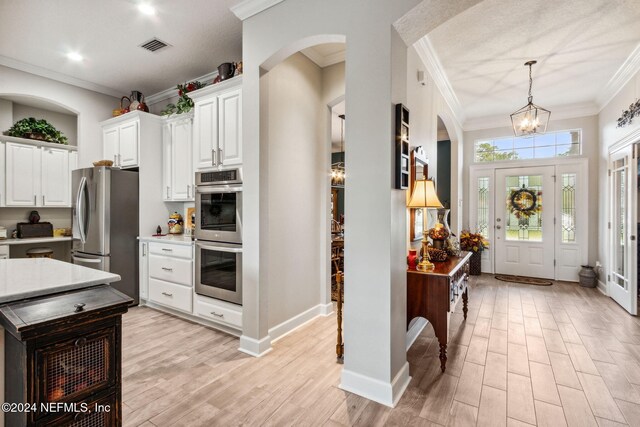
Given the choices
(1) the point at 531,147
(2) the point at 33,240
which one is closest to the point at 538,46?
(1) the point at 531,147

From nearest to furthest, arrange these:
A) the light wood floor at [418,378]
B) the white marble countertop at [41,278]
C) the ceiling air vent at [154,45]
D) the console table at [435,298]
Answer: the white marble countertop at [41,278] < the light wood floor at [418,378] < the console table at [435,298] < the ceiling air vent at [154,45]

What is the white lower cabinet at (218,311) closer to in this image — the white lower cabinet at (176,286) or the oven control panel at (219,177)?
the white lower cabinet at (176,286)

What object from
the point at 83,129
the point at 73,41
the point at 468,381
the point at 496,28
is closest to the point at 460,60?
the point at 496,28

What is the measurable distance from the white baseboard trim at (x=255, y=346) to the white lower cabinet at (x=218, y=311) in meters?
0.23

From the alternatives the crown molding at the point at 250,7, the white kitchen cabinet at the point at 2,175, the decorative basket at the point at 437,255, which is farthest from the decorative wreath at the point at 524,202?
the white kitchen cabinet at the point at 2,175

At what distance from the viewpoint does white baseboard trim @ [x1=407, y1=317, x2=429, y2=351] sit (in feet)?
9.60

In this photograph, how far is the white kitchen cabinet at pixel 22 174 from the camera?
157 inches

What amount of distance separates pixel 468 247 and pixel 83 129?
6743 millimetres

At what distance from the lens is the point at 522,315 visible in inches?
149

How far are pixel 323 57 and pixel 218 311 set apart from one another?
295 centimetres

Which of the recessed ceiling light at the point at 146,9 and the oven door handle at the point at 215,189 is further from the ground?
the recessed ceiling light at the point at 146,9

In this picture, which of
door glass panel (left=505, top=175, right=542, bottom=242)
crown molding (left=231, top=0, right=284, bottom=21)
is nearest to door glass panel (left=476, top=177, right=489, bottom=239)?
door glass panel (left=505, top=175, right=542, bottom=242)

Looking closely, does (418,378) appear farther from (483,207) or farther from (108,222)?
(483,207)

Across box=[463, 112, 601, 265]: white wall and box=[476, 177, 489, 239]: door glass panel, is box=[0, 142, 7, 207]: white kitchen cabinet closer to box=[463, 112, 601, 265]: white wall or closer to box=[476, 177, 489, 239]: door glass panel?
box=[476, 177, 489, 239]: door glass panel
